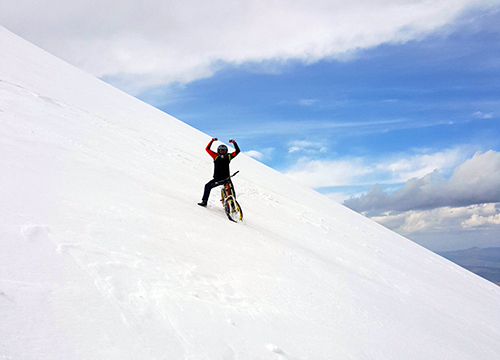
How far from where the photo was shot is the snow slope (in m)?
2.74

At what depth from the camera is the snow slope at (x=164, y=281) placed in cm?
274

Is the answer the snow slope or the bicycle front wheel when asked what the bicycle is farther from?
the snow slope

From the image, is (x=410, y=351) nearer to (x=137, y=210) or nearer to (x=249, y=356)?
(x=249, y=356)

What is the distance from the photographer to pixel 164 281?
3.77 metres

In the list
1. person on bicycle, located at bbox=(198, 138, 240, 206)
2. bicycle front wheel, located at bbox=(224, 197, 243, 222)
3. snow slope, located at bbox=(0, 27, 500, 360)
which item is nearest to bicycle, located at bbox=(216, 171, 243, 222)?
bicycle front wheel, located at bbox=(224, 197, 243, 222)

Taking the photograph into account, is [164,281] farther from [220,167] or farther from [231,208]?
[220,167]

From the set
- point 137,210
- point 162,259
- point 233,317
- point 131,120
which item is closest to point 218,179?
point 137,210

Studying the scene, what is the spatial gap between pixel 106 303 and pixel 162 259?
4.35 feet

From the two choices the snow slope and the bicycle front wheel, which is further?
the bicycle front wheel

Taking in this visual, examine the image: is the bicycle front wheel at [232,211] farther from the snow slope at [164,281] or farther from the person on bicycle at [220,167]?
the person on bicycle at [220,167]

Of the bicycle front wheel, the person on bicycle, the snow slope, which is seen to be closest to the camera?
the snow slope

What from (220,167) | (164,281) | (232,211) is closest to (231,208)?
(232,211)

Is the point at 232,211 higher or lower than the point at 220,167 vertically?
lower

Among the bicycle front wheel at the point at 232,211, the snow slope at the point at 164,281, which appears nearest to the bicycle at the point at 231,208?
the bicycle front wheel at the point at 232,211
